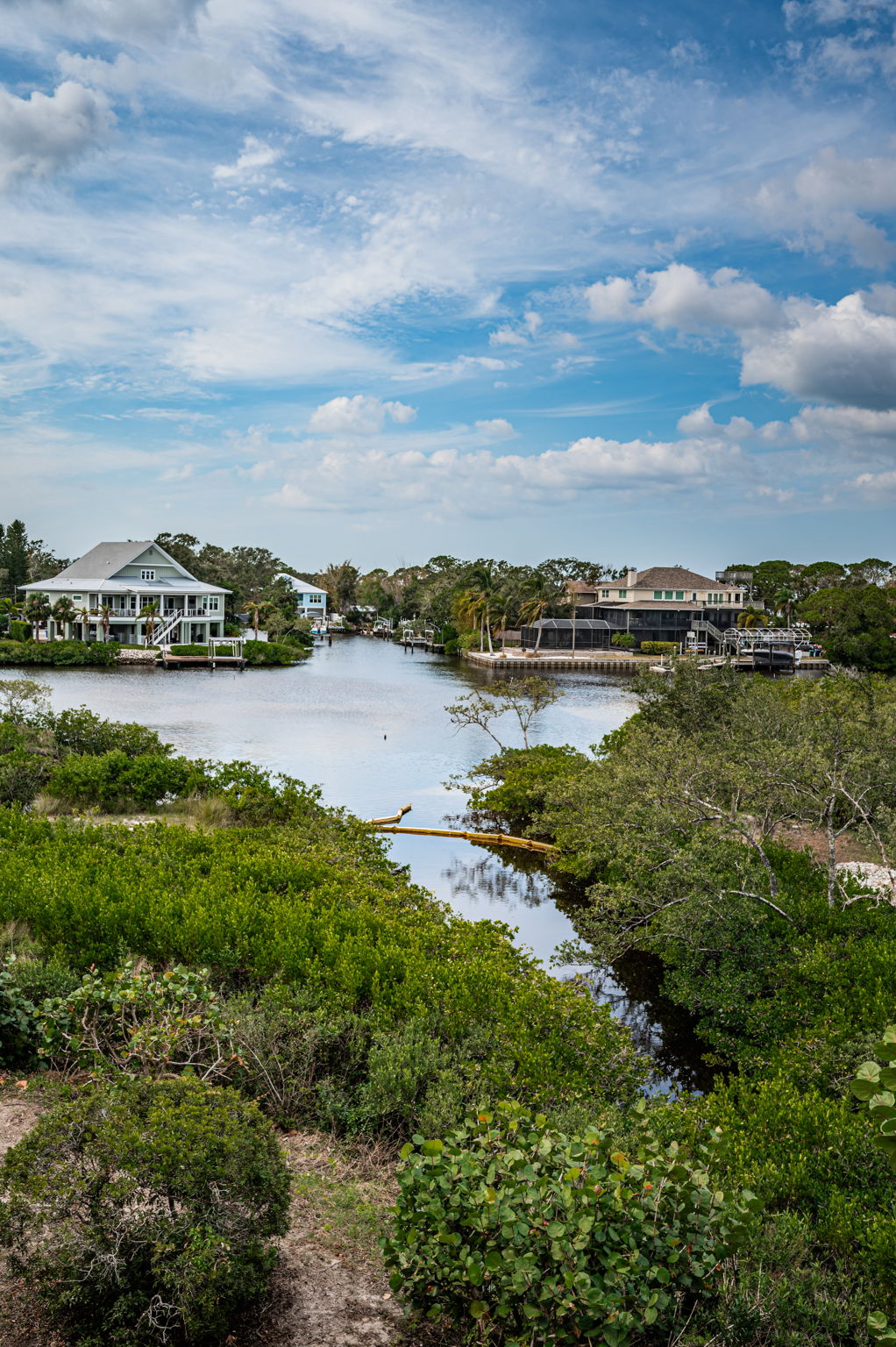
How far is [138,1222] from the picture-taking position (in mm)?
3918

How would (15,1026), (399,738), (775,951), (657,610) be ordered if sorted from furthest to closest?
(657,610)
(399,738)
(775,951)
(15,1026)

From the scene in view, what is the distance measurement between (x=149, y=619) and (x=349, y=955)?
58066mm

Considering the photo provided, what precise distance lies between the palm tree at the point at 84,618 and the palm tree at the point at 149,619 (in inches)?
133

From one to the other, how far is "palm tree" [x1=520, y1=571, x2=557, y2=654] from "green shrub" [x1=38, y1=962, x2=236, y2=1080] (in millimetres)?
69070

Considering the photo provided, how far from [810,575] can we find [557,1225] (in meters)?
105

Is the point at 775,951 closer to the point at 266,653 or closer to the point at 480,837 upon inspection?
the point at 480,837

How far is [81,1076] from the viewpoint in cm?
643

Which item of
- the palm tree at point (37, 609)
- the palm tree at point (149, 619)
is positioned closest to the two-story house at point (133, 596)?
the palm tree at point (149, 619)

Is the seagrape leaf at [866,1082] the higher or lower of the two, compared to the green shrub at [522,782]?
higher

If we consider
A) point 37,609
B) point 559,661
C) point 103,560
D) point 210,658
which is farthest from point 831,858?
point 103,560

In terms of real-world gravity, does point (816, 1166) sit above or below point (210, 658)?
below

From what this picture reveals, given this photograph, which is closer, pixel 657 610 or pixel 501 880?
pixel 501 880

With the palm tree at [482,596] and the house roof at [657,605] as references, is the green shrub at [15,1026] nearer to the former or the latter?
Answer: the palm tree at [482,596]

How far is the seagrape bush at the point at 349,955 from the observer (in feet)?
21.5
